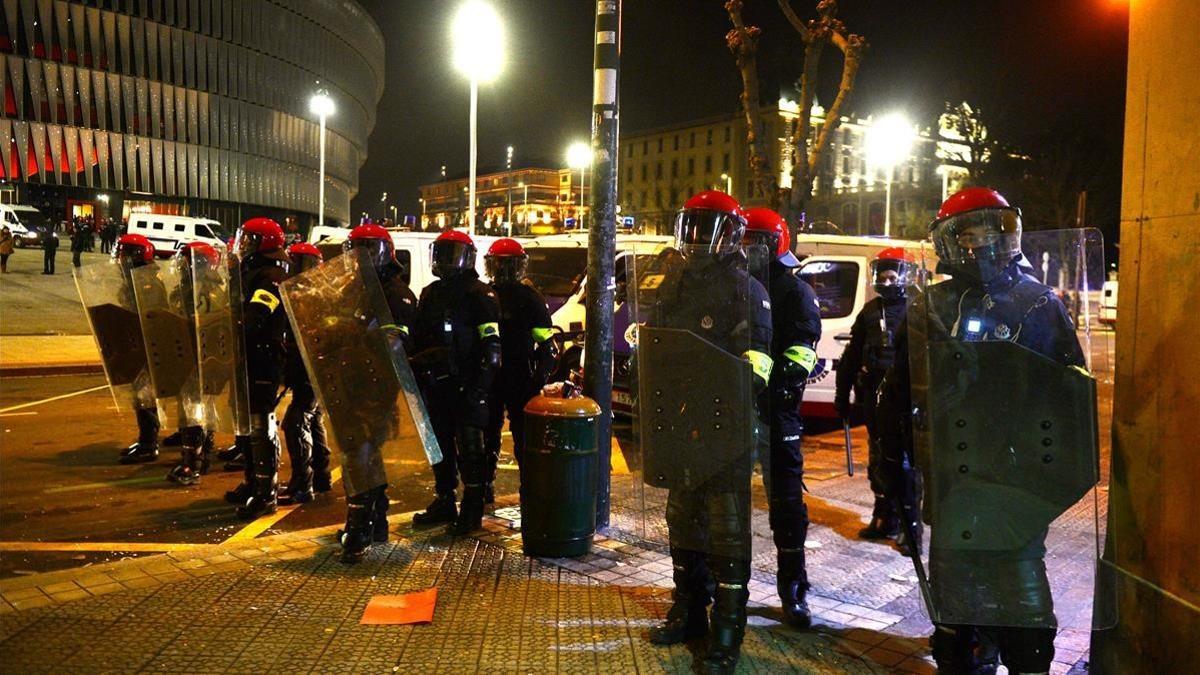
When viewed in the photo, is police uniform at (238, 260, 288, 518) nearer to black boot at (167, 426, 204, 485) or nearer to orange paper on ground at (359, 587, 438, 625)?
black boot at (167, 426, 204, 485)

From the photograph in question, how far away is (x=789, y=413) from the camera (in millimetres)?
4449

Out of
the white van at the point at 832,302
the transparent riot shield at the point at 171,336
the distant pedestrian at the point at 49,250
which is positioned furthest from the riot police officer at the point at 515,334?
the distant pedestrian at the point at 49,250

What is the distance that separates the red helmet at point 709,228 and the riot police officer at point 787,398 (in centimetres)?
39

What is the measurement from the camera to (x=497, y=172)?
13675cm

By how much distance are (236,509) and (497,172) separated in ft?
437

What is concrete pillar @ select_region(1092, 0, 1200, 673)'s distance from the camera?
3184 millimetres

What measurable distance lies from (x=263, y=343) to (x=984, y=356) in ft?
16.2

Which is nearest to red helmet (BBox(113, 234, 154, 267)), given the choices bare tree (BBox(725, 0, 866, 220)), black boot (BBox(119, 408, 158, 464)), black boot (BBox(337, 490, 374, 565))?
black boot (BBox(119, 408, 158, 464))

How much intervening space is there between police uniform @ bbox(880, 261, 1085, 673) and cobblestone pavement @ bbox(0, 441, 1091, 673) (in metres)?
0.42

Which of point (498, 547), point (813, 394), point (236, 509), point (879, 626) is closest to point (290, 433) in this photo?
point (236, 509)

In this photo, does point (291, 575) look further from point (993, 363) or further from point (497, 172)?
point (497, 172)

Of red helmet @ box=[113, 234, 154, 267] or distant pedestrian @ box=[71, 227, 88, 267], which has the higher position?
distant pedestrian @ box=[71, 227, 88, 267]

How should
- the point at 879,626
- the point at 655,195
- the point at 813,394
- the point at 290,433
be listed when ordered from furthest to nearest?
the point at 655,195
the point at 813,394
the point at 290,433
the point at 879,626

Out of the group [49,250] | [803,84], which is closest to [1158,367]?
[803,84]
